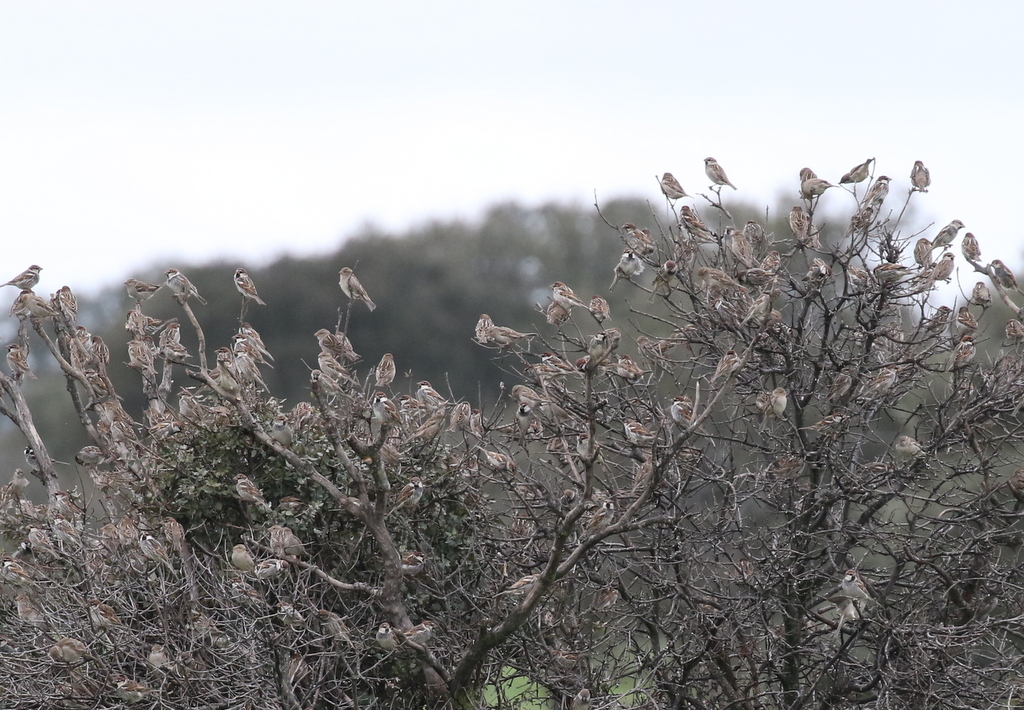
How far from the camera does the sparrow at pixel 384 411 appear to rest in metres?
7.09

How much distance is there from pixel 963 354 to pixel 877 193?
53.8 inches

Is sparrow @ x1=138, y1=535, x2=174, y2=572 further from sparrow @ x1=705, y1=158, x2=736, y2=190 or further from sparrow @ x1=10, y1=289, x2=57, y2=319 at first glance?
sparrow @ x1=705, y1=158, x2=736, y2=190

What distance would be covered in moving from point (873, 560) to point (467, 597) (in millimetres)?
8056

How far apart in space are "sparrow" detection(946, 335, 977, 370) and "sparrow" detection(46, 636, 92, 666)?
593 centimetres

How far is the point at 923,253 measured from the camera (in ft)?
25.6

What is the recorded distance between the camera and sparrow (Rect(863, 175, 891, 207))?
26.0ft

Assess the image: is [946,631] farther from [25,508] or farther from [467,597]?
[25,508]

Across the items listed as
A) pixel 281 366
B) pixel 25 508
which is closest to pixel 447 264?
pixel 281 366

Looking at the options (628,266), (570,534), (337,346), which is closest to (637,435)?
(570,534)

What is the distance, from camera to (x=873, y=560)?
13789mm

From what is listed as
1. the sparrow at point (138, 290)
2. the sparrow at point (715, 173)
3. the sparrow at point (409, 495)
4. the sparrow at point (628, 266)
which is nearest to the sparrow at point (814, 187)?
the sparrow at point (715, 173)

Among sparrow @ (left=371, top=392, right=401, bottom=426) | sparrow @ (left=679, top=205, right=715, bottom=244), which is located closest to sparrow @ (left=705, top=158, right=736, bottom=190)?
sparrow @ (left=679, top=205, right=715, bottom=244)

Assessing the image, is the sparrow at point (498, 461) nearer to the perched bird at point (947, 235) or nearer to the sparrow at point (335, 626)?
the sparrow at point (335, 626)

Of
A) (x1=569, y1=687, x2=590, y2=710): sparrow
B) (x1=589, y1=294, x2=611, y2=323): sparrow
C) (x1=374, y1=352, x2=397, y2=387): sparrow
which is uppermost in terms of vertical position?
(x1=589, y1=294, x2=611, y2=323): sparrow
